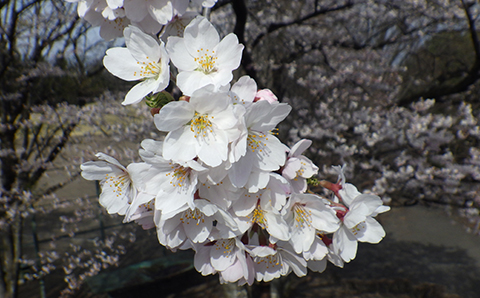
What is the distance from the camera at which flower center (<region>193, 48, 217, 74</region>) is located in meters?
0.83

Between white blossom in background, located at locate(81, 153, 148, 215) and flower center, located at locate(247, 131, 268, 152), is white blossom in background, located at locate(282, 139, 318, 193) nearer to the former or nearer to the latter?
flower center, located at locate(247, 131, 268, 152)

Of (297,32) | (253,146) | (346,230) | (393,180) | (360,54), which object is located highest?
(297,32)

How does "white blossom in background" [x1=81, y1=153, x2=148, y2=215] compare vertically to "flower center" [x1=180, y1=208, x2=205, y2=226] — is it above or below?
above

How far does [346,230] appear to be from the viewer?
104 centimetres

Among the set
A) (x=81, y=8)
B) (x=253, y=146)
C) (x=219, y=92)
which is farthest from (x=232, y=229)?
(x=81, y=8)

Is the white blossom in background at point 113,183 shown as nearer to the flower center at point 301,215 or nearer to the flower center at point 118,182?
the flower center at point 118,182

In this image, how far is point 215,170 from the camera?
2.51 feet

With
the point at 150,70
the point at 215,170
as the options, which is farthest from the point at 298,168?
the point at 150,70

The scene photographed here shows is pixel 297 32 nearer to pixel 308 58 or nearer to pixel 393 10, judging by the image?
pixel 308 58

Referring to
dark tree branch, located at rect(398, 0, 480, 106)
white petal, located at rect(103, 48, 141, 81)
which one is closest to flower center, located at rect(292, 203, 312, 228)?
white petal, located at rect(103, 48, 141, 81)

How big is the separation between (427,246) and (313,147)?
4973mm

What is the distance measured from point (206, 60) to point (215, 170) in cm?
33

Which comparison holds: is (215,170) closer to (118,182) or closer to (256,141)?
(256,141)

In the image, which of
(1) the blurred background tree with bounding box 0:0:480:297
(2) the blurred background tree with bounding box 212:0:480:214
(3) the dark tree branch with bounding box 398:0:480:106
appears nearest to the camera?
(3) the dark tree branch with bounding box 398:0:480:106
